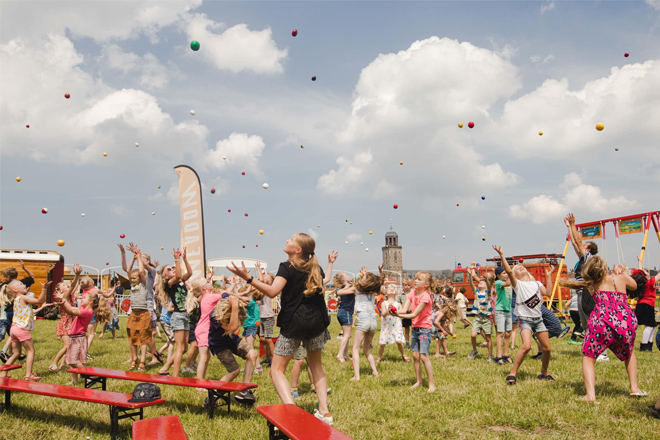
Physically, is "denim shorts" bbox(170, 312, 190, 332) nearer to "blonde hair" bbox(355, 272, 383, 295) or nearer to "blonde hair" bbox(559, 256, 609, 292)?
"blonde hair" bbox(355, 272, 383, 295)

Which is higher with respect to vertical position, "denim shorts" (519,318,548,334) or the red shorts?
the red shorts

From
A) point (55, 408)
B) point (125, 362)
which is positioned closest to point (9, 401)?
point (55, 408)

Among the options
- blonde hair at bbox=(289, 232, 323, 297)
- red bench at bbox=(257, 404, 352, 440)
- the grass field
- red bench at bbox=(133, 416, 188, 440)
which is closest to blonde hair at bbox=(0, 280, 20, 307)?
the grass field

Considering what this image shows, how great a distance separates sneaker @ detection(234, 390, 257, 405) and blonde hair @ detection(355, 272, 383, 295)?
2.59m

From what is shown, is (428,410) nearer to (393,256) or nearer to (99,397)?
(99,397)

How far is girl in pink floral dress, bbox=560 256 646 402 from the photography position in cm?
543

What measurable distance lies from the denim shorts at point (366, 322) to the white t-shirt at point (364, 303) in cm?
7

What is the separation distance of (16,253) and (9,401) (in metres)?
21.2

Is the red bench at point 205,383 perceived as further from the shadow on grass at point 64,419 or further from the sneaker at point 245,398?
the shadow on grass at point 64,419

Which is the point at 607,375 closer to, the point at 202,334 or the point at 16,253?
the point at 202,334

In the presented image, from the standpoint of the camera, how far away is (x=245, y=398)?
581 centimetres

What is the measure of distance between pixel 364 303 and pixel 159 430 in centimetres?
479

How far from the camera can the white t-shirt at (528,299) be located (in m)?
6.95

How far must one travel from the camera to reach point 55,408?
18.7 feet
